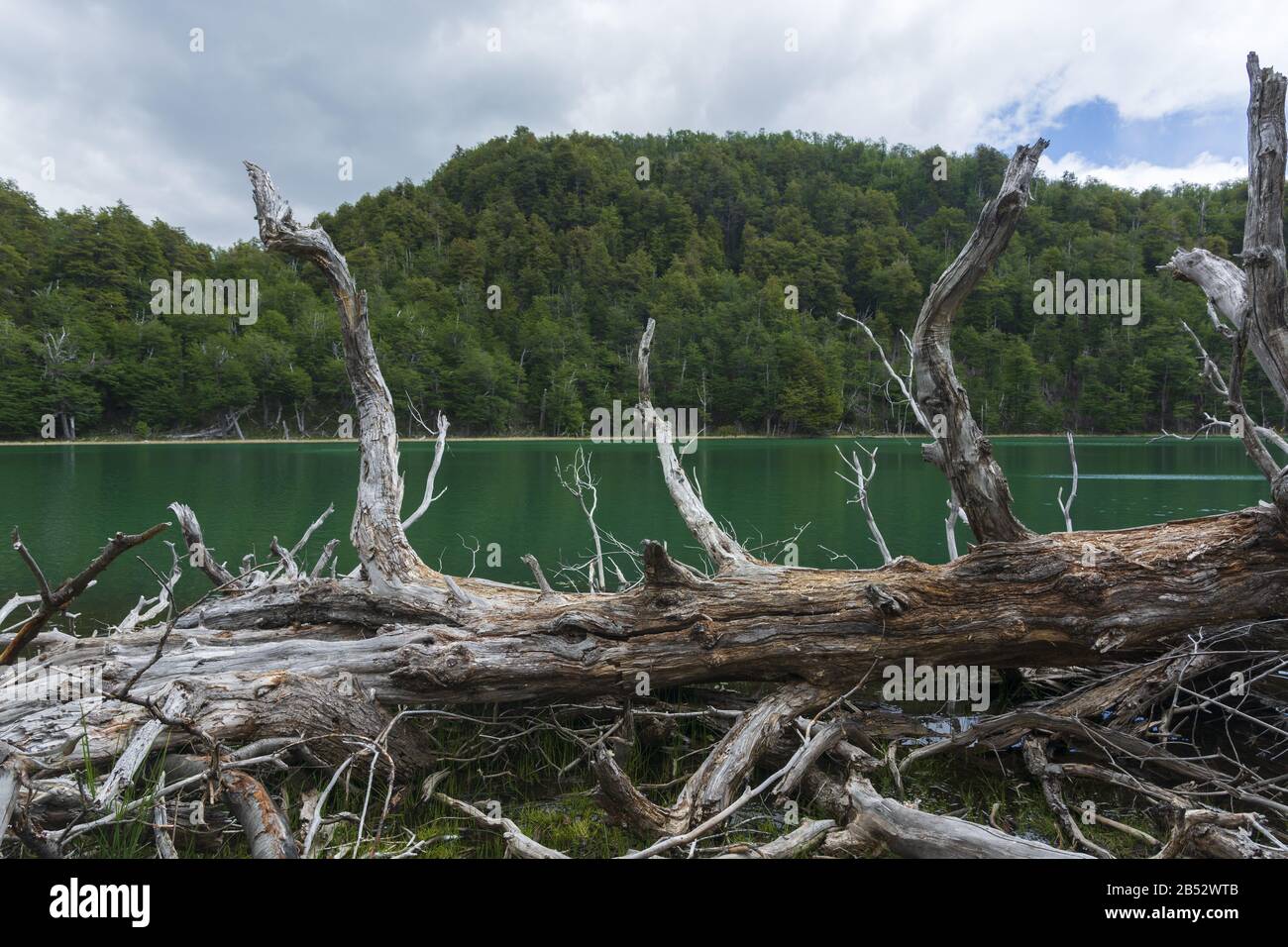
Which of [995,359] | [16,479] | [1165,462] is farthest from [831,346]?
[16,479]

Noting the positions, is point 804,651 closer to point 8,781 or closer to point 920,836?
point 920,836

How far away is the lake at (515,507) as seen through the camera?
14.8 meters

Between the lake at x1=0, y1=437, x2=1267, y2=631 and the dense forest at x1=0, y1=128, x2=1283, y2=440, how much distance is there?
28.8 meters

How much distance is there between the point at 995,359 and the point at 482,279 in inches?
3164

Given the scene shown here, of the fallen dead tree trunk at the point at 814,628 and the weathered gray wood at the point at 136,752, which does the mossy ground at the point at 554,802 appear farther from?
the fallen dead tree trunk at the point at 814,628

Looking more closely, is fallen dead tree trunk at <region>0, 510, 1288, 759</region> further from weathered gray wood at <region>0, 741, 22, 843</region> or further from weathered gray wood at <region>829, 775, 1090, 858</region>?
weathered gray wood at <region>0, 741, 22, 843</region>

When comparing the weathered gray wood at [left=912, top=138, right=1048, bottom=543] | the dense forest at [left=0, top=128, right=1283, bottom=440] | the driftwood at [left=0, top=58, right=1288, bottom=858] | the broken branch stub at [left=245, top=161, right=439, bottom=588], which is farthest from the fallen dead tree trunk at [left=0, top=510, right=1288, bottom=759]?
the dense forest at [left=0, top=128, right=1283, bottom=440]

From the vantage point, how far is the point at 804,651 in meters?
4.34

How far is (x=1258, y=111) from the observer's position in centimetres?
345

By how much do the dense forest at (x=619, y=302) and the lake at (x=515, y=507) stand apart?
28.8 meters

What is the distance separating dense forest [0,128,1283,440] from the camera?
242 feet

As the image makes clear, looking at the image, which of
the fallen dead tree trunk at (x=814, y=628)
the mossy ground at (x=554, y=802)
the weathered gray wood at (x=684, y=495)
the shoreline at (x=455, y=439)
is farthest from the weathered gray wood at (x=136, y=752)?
the shoreline at (x=455, y=439)
